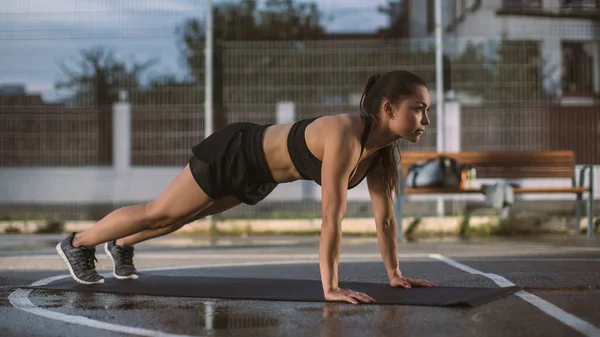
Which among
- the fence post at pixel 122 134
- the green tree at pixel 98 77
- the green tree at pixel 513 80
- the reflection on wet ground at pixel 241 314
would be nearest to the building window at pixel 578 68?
the green tree at pixel 513 80

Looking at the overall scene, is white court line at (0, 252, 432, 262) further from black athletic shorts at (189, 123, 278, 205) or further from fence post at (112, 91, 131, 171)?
fence post at (112, 91, 131, 171)

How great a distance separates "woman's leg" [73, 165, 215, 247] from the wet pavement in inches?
16.7

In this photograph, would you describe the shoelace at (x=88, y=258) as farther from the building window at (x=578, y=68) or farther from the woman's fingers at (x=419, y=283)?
the building window at (x=578, y=68)

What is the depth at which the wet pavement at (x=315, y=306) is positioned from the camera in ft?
14.8

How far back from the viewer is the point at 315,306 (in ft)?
17.2

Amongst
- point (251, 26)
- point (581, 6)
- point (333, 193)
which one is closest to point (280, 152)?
point (333, 193)

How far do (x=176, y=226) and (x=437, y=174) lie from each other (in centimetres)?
635

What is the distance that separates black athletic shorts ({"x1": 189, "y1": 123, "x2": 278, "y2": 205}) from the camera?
229 inches

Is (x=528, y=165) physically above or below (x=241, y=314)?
above

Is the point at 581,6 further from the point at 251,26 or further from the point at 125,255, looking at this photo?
the point at 125,255

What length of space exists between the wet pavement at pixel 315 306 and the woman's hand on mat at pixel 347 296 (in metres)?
0.09

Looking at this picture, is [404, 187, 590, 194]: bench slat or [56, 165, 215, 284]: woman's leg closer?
[56, 165, 215, 284]: woman's leg

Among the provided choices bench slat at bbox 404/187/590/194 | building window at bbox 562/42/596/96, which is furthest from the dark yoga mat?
building window at bbox 562/42/596/96

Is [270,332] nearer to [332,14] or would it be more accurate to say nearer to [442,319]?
[442,319]
